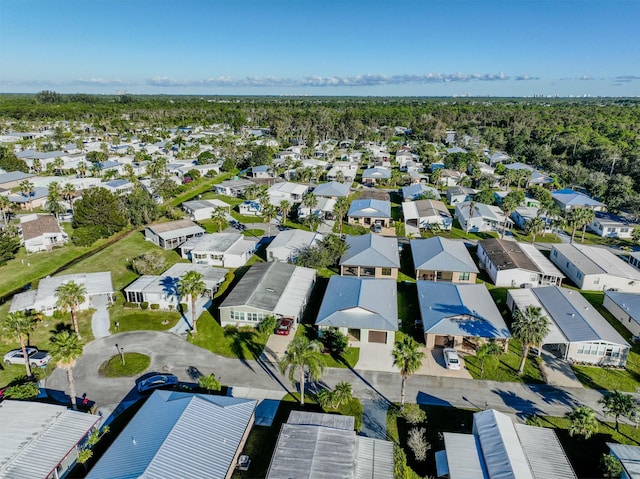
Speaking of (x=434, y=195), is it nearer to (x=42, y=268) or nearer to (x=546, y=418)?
(x=546, y=418)

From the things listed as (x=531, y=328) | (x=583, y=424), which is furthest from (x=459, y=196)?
(x=583, y=424)

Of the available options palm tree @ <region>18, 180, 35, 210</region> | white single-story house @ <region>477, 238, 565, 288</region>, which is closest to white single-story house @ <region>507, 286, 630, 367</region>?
white single-story house @ <region>477, 238, 565, 288</region>

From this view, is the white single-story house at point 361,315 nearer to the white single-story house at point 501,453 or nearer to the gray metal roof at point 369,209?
the white single-story house at point 501,453

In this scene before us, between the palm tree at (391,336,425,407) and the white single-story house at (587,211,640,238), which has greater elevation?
the palm tree at (391,336,425,407)

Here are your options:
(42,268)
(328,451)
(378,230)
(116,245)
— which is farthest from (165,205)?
(328,451)

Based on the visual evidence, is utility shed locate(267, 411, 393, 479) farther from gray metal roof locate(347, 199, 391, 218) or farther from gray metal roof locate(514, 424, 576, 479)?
gray metal roof locate(347, 199, 391, 218)

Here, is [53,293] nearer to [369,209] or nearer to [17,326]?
[17,326]
